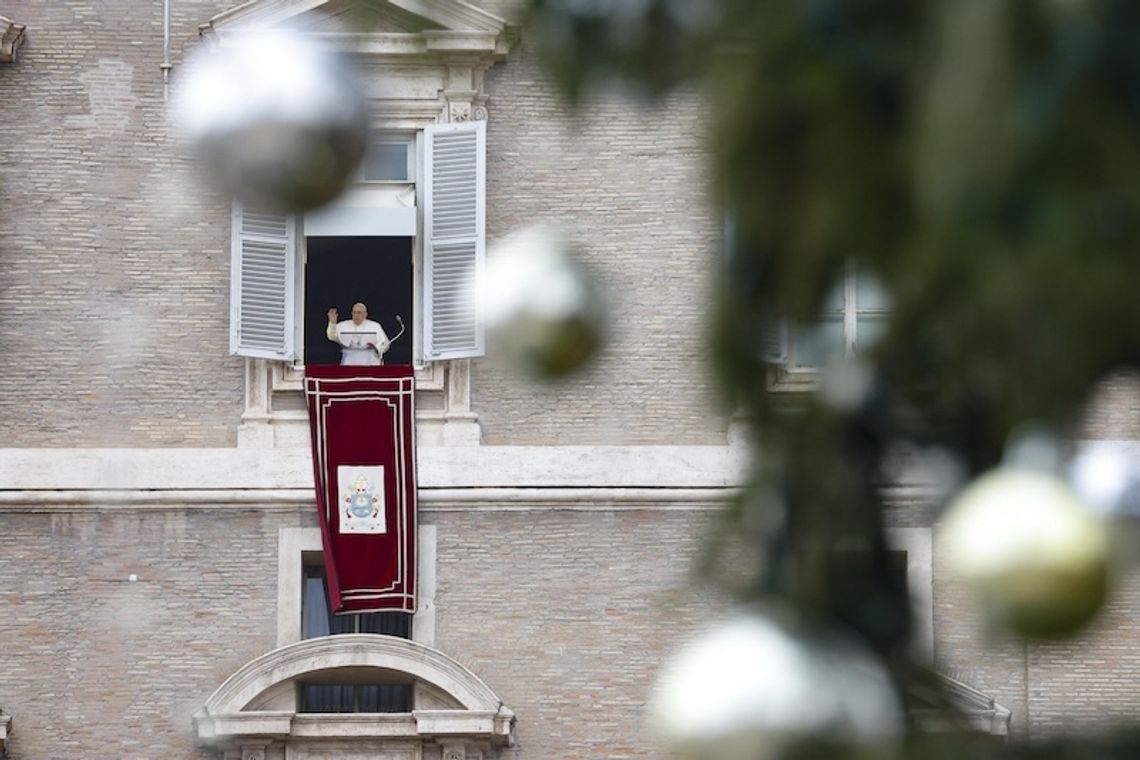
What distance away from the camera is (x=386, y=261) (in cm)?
1767

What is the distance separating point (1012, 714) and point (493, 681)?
3403 millimetres

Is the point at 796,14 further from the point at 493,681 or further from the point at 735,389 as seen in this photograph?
the point at 493,681

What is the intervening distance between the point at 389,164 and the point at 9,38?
106 inches

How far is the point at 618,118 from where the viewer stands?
707 inches

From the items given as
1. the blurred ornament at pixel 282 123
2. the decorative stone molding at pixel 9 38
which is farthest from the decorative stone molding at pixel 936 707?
the decorative stone molding at pixel 9 38

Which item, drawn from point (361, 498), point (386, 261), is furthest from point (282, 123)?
point (386, 261)

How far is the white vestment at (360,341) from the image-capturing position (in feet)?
57.4

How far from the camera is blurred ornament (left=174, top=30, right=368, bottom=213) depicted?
402 cm

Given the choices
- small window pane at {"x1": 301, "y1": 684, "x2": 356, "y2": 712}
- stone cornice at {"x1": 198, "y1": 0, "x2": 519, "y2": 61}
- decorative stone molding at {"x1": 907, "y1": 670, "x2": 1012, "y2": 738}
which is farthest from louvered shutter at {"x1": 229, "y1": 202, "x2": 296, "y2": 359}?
decorative stone molding at {"x1": 907, "y1": 670, "x2": 1012, "y2": 738}

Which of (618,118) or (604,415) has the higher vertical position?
(618,118)

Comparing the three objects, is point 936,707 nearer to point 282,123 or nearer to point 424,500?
point 282,123

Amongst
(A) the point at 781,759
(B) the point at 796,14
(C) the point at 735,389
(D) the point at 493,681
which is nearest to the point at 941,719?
(A) the point at 781,759

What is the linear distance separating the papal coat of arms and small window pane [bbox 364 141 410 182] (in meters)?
1.97

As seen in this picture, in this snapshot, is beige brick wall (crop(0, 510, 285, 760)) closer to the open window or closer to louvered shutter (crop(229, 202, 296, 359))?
louvered shutter (crop(229, 202, 296, 359))
